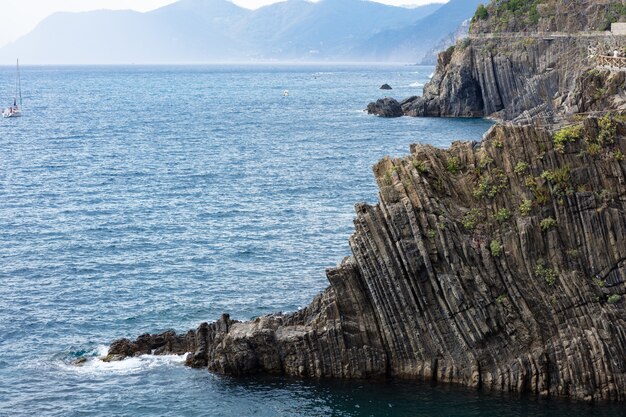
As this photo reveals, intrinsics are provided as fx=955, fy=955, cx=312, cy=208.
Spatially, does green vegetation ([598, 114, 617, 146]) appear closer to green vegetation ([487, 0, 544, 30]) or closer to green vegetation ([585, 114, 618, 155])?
green vegetation ([585, 114, 618, 155])

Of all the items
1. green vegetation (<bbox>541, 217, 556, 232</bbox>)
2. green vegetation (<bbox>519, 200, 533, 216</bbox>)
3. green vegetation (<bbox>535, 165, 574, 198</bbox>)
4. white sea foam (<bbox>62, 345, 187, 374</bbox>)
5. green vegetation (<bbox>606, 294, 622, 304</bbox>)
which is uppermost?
green vegetation (<bbox>535, 165, 574, 198</bbox>)

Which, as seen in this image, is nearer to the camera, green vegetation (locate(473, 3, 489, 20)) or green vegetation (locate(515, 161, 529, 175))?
green vegetation (locate(515, 161, 529, 175))

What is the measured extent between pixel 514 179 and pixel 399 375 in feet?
40.2

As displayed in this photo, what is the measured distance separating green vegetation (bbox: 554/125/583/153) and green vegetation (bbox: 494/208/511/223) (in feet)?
14.9

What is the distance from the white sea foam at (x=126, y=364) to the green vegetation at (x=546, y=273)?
2032cm

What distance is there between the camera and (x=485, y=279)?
163 feet

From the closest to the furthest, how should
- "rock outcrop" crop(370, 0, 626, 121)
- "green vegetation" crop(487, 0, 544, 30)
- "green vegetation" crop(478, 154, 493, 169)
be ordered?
"green vegetation" crop(478, 154, 493, 169), "rock outcrop" crop(370, 0, 626, 121), "green vegetation" crop(487, 0, 544, 30)

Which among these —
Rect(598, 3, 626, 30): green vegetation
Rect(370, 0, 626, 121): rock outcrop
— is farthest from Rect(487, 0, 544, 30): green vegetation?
Rect(598, 3, 626, 30): green vegetation

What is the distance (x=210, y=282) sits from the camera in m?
68.6

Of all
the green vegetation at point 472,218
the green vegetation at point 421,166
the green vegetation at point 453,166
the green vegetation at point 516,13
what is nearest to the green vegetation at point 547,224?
the green vegetation at point 472,218

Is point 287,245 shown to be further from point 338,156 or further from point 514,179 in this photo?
point 338,156

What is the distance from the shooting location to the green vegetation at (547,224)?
50.1 meters

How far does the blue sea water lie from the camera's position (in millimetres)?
49031

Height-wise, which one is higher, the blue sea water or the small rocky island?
the small rocky island
